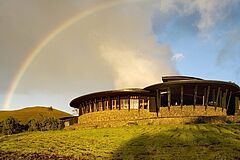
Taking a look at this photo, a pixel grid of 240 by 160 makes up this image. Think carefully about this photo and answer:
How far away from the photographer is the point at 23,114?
11869 cm

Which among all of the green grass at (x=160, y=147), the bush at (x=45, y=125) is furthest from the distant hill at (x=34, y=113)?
the green grass at (x=160, y=147)

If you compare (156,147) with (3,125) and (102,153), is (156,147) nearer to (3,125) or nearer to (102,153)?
(102,153)

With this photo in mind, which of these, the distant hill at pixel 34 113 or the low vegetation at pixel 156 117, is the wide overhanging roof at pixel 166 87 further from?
the distant hill at pixel 34 113

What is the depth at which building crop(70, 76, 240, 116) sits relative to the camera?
50844 millimetres

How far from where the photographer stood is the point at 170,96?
175ft

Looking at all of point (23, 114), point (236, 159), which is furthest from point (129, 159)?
point (23, 114)

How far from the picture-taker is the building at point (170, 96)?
167ft

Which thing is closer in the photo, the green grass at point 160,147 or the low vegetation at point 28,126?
the green grass at point 160,147

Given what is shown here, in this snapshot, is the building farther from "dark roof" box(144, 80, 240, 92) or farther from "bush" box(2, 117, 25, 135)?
"bush" box(2, 117, 25, 135)

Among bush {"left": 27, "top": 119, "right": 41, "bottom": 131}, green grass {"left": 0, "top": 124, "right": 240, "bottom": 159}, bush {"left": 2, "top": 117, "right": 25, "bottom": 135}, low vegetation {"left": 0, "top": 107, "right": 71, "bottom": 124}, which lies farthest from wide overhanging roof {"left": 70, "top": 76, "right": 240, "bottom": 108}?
low vegetation {"left": 0, "top": 107, "right": 71, "bottom": 124}

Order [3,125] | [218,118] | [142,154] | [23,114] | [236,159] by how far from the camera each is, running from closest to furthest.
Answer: [236,159]
[142,154]
[218,118]
[3,125]
[23,114]

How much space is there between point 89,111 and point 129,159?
128 ft

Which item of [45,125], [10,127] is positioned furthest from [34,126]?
[10,127]

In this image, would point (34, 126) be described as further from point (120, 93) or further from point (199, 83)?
point (199, 83)
